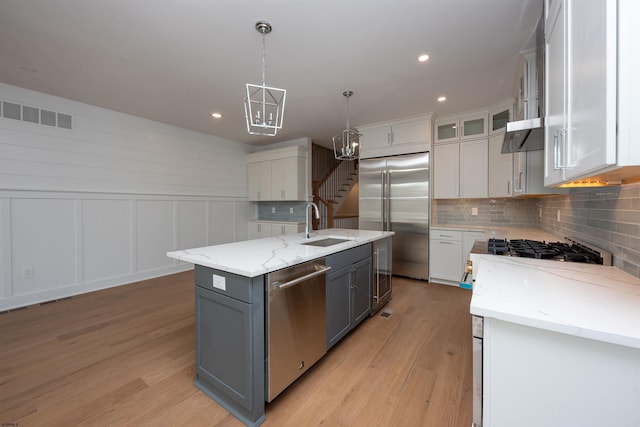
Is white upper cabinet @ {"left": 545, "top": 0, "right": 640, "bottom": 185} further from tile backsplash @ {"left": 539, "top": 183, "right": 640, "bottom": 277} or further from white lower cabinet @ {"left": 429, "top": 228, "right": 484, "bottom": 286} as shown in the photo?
white lower cabinet @ {"left": 429, "top": 228, "right": 484, "bottom": 286}

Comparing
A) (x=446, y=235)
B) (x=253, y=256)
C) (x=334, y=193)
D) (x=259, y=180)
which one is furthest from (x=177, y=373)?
(x=334, y=193)

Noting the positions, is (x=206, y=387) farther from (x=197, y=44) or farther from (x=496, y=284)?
(x=197, y=44)

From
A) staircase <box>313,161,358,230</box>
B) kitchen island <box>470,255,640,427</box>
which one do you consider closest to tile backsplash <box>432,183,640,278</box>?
kitchen island <box>470,255,640,427</box>

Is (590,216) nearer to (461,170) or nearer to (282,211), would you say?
(461,170)

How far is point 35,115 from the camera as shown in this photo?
10.5ft

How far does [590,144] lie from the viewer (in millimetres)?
836

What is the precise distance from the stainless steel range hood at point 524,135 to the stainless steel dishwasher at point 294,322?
1561 mm

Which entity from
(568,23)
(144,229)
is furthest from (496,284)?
(144,229)

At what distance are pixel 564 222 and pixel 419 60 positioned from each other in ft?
6.79

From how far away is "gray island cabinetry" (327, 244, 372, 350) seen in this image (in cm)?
210

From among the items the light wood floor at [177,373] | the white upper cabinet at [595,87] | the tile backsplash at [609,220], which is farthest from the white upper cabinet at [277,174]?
the white upper cabinet at [595,87]

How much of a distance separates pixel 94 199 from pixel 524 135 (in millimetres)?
5049

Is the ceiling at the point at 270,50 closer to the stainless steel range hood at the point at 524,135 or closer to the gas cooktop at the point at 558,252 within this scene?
the stainless steel range hood at the point at 524,135

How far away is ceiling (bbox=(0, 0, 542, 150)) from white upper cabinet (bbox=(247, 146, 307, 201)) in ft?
5.32
